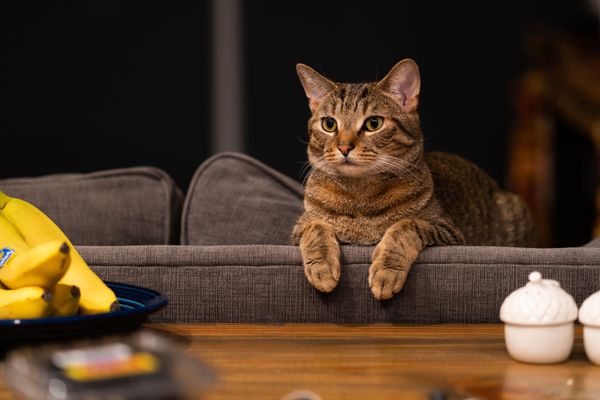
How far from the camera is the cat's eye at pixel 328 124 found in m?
1.85

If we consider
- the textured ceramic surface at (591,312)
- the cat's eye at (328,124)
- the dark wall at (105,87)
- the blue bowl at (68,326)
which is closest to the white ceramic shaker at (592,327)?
the textured ceramic surface at (591,312)

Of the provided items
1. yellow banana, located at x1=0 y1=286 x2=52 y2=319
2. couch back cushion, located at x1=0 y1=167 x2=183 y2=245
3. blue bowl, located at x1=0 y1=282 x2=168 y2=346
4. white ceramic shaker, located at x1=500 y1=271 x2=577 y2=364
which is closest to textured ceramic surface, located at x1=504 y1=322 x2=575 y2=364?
white ceramic shaker, located at x1=500 y1=271 x2=577 y2=364

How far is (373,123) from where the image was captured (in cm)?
183

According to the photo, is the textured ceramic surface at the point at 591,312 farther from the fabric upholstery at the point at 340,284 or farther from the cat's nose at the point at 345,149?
the cat's nose at the point at 345,149

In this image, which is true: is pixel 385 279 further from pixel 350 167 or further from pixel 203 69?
pixel 203 69

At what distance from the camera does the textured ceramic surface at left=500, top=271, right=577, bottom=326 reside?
112cm

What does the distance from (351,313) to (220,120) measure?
10.1ft

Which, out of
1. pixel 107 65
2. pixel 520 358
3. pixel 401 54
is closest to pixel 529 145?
pixel 401 54

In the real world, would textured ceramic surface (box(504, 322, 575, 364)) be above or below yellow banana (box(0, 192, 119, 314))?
below

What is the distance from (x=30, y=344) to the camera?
1.15m

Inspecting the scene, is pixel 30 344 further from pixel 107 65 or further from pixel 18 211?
pixel 107 65

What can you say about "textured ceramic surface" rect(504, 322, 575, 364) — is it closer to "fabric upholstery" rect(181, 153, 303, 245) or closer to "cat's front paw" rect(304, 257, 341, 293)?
"cat's front paw" rect(304, 257, 341, 293)

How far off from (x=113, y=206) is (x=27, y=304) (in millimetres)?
1015

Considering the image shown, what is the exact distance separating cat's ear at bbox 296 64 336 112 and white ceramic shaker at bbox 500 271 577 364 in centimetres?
89
